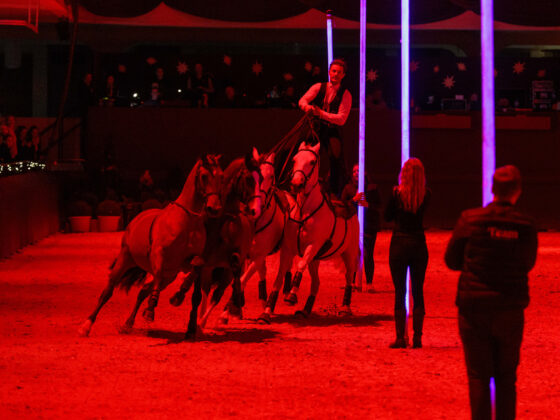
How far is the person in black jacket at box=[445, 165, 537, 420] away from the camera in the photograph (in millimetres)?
6656

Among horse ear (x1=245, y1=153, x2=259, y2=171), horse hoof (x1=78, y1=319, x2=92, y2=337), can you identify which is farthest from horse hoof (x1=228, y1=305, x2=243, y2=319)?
horse hoof (x1=78, y1=319, x2=92, y2=337)

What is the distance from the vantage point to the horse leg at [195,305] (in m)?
12.0

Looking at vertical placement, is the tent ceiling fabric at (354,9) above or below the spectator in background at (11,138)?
above

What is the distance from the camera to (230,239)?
1226 cm

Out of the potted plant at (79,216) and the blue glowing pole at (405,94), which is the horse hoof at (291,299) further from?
the potted plant at (79,216)

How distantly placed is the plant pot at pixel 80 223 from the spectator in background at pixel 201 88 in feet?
17.7

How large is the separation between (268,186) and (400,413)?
601 cm

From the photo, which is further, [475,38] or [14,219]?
[475,38]

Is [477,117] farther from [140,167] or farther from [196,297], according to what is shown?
[196,297]

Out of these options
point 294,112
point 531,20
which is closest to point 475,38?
point 531,20

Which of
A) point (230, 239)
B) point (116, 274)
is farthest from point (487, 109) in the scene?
Result: point (116, 274)

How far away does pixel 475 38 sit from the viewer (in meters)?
36.5

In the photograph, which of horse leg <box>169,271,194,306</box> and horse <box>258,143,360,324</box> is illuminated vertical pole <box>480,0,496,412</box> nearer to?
horse leg <box>169,271,194,306</box>

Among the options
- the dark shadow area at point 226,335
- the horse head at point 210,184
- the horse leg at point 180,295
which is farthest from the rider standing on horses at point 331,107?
the horse leg at point 180,295
